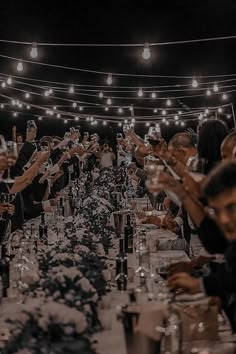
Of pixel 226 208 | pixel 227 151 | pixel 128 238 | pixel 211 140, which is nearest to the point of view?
pixel 226 208

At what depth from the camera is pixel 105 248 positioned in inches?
155

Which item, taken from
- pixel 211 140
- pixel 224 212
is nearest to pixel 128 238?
pixel 211 140

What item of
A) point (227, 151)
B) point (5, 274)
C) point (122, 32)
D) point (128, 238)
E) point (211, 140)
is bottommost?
point (5, 274)

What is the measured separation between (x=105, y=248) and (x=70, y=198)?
3.16 m

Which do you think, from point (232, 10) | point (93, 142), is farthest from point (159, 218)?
point (93, 142)

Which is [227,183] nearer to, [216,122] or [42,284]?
[42,284]

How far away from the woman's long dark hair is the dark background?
5388mm

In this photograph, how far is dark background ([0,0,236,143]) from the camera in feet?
30.9

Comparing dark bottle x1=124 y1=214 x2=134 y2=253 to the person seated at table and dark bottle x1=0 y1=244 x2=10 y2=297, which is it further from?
the person seated at table

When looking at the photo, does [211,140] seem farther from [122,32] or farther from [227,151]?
[122,32]

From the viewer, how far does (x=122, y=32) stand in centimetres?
1107

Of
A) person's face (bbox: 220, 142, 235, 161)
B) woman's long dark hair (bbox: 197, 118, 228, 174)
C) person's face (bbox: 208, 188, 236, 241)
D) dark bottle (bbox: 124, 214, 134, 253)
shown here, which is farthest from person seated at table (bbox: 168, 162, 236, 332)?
dark bottle (bbox: 124, 214, 134, 253)

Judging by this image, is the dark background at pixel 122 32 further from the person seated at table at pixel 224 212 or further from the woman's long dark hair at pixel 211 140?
the person seated at table at pixel 224 212

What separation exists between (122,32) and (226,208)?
966 centimetres
